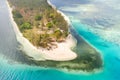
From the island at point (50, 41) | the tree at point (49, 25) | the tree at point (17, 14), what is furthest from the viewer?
the tree at point (17, 14)

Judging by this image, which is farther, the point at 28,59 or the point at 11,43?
the point at 11,43

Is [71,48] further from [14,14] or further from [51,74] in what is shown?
[14,14]

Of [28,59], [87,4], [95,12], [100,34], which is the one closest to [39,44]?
[28,59]

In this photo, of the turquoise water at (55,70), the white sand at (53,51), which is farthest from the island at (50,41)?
the turquoise water at (55,70)

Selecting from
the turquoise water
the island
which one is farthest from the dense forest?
the turquoise water

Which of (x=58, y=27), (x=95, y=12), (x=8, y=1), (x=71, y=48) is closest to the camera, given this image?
(x=71, y=48)

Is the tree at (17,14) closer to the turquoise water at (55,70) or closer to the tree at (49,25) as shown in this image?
the turquoise water at (55,70)

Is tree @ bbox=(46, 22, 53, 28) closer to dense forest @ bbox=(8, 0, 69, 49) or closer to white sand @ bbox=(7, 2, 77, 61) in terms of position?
dense forest @ bbox=(8, 0, 69, 49)
